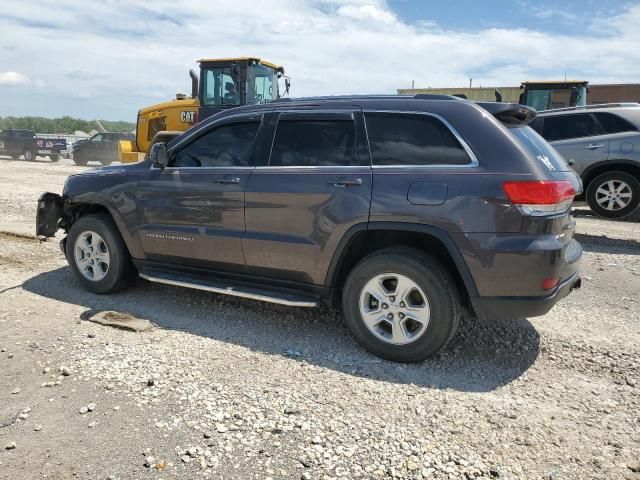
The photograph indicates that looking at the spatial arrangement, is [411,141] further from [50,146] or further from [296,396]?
[50,146]

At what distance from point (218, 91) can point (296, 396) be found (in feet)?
32.8

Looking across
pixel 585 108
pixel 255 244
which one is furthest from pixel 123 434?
pixel 585 108

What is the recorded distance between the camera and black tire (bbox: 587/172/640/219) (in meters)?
8.20

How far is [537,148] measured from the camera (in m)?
3.55

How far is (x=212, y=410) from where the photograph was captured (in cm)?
298

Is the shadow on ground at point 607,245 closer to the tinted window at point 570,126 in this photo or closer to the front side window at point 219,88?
the tinted window at point 570,126

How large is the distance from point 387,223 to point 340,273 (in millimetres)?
622

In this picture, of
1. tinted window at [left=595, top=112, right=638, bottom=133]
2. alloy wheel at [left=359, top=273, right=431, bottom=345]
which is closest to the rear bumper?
alloy wheel at [left=359, top=273, right=431, bottom=345]

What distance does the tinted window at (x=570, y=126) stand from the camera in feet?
28.7

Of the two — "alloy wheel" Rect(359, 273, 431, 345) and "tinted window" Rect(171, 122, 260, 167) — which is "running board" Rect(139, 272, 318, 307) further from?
"tinted window" Rect(171, 122, 260, 167)

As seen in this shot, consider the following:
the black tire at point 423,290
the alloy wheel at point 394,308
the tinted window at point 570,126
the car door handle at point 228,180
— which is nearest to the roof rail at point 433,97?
the black tire at point 423,290

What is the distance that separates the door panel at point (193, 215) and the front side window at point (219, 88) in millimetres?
7494

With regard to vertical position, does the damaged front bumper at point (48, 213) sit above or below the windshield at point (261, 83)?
below

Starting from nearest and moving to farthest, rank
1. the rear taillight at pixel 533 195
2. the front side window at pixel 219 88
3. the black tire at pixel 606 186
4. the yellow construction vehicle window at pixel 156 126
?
the rear taillight at pixel 533 195
the black tire at pixel 606 186
the front side window at pixel 219 88
the yellow construction vehicle window at pixel 156 126
